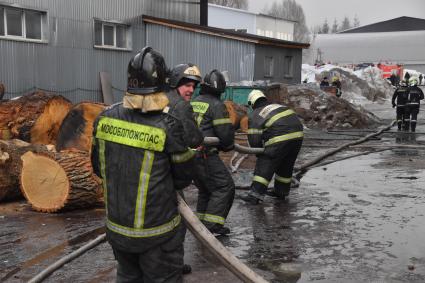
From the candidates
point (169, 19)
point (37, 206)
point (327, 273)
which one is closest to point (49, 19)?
point (169, 19)

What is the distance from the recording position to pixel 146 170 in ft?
9.70

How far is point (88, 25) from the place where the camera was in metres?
16.9

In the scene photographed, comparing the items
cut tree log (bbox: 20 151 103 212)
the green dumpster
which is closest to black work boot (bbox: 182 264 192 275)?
cut tree log (bbox: 20 151 103 212)

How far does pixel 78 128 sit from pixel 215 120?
10.4 ft

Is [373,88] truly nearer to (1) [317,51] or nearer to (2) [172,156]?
(1) [317,51]

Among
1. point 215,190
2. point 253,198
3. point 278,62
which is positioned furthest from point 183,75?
point 278,62

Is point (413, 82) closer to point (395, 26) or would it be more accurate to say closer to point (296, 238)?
point (296, 238)

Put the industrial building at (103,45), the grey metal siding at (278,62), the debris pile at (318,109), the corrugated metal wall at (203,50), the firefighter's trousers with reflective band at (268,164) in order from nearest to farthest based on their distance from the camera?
1. the firefighter's trousers with reflective band at (268,164)
2. the industrial building at (103,45)
3. the debris pile at (318,109)
4. the corrugated metal wall at (203,50)
5. the grey metal siding at (278,62)

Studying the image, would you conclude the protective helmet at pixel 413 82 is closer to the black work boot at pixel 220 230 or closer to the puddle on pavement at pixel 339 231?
the puddle on pavement at pixel 339 231

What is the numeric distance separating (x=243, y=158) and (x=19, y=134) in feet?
14.0

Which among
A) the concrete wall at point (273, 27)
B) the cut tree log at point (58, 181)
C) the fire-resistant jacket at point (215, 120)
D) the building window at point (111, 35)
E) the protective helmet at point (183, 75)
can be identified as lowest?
the cut tree log at point (58, 181)

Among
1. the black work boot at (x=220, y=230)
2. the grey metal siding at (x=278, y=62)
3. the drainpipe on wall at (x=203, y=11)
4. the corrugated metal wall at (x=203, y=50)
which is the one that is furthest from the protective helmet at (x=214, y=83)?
the drainpipe on wall at (x=203, y=11)

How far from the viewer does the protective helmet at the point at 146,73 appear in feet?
9.91

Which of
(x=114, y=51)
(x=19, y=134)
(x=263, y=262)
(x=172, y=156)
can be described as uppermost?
(x=114, y=51)
